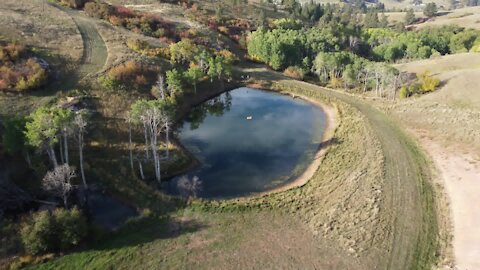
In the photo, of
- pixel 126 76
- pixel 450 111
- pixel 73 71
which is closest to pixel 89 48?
pixel 73 71

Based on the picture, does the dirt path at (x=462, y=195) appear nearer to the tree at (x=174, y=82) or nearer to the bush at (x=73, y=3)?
the tree at (x=174, y=82)

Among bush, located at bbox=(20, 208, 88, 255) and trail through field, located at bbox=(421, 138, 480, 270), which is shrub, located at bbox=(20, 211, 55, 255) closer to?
bush, located at bbox=(20, 208, 88, 255)

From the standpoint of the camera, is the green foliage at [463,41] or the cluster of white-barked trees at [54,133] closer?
the cluster of white-barked trees at [54,133]

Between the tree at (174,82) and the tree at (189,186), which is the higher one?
the tree at (174,82)

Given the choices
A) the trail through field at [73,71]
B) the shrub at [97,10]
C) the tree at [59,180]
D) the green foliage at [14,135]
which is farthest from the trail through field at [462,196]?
the shrub at [97,10]

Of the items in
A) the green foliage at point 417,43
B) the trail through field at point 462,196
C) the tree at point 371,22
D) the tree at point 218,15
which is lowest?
the trail through field at point 462,196

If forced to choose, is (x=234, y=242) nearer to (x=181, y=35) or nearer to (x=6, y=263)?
(x=6, y=263)

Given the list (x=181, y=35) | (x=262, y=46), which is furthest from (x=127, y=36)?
(x=262, y=46)
